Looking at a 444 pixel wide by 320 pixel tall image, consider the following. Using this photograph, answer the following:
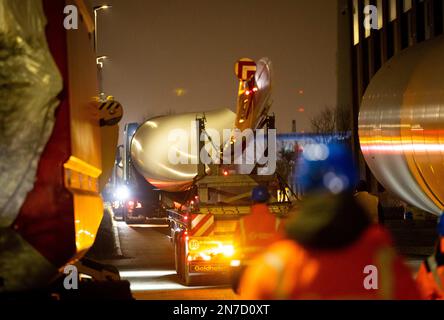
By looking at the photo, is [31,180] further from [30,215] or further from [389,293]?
[389,293]

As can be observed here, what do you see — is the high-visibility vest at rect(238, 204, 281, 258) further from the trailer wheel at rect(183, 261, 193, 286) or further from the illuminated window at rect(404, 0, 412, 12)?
the illuminated window at rect(404, 0, 412, 12)

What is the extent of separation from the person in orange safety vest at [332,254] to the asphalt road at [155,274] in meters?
10.1

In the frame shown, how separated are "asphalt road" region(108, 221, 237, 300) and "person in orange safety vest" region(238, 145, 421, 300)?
10.1 metres

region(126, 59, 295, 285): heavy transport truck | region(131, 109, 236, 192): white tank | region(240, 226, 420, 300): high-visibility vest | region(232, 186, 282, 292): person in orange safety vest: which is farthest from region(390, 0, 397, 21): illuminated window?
region(240, 226, 420, 300): high-visibility vest

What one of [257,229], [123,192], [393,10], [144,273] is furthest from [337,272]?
[393,10]

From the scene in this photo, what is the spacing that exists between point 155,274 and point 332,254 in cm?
1592

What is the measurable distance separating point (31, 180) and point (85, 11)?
2238mm

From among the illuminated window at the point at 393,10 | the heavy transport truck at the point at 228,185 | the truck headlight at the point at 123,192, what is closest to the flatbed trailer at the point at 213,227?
the heavy transport truck at the point at 228,185

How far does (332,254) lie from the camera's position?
3.29 metres

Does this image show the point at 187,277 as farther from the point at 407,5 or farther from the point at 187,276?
the point at 407,5

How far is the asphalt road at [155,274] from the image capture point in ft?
48.4

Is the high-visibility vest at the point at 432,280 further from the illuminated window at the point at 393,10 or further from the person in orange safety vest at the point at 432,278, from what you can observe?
the illuminated window at the point at 393,10

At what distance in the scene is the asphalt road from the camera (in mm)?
14766

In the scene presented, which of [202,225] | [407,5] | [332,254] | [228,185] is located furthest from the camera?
[407,5]
